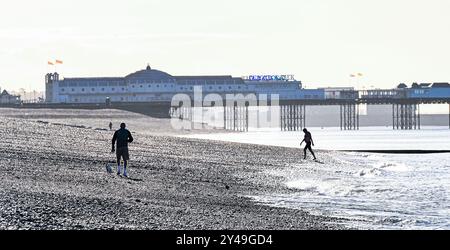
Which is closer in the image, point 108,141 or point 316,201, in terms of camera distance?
point 316,201

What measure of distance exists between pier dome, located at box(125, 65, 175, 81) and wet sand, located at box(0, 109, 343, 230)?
436ft

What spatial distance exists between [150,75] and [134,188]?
509 ft

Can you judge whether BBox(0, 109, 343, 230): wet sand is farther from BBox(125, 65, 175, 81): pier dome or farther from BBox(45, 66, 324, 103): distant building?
BBox(125, 65, 175, 81): pier dome

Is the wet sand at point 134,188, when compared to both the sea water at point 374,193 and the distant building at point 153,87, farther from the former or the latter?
the distant building at point 153,87

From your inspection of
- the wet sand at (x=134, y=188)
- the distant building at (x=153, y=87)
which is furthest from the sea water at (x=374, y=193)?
the distant building at (x=153, y=87)

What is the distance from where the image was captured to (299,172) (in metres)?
37.7

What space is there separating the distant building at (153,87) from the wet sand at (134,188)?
5118 inches

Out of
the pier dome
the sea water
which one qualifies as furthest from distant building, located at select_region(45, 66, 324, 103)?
the sea water

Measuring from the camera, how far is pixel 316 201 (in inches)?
1051
